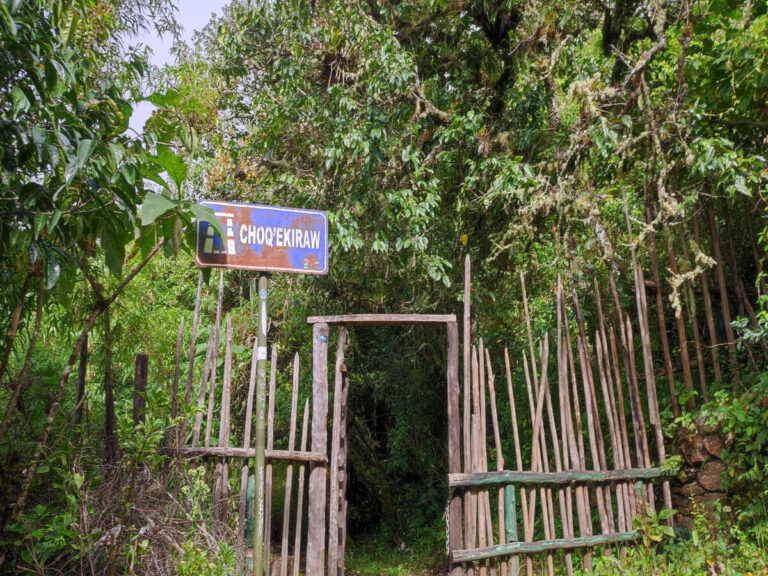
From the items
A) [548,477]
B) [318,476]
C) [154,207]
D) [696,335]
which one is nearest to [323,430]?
[318,476]

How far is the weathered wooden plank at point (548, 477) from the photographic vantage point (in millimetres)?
4145

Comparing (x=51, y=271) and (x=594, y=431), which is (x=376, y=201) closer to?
(x=594, y=431)

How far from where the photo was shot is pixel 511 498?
4312 millimetres

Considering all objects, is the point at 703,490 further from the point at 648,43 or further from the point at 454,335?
the point at 648,43

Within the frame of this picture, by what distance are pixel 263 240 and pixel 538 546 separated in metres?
2.92

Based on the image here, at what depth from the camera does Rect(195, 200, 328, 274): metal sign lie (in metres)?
3.14

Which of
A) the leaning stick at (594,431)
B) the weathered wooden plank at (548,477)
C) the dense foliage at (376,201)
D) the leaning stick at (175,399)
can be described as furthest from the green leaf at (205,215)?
the leaning stick at (594,431)

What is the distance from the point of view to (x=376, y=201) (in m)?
6.05

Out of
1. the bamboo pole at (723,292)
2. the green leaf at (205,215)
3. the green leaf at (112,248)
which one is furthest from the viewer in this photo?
the bamboo pole at (723,292)

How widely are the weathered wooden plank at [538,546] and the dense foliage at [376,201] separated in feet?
1.59

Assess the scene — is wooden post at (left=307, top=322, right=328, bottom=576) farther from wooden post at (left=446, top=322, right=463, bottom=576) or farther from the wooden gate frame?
wooden post at (left=446, top=322, right=463, bottom=576)

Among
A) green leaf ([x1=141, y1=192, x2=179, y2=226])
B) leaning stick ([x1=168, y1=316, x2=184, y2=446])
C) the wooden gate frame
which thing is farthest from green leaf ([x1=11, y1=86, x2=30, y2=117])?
the wooden gate frame

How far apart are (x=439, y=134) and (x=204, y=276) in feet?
11.1

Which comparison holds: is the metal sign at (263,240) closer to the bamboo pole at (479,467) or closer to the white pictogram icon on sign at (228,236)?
the white pictogram icon on sign at (228,236)
